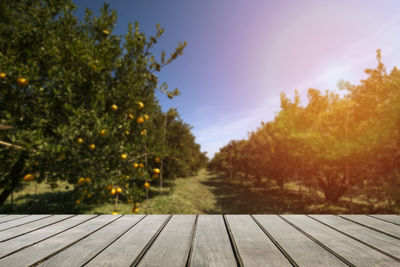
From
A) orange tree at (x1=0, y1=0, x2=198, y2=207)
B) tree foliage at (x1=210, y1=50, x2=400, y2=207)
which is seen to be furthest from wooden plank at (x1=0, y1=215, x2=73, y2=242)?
tree foliage at (x1=210, y1=50, x2=400, y2=207)

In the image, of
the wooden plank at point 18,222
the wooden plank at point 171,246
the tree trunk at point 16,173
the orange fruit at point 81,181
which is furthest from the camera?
the tree trunk at point 16,173

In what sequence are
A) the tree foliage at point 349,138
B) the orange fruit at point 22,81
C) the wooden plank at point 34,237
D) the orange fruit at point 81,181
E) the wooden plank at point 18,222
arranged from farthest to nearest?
the tree foliage at point 349,138 < the orange fruit at point 81,181 < the orange fruit at point 22,81 < the wooden plank at point 18,222 < the wooden plank at point 34,237

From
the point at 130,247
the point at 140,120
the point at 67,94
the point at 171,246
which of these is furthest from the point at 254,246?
the point at 67,94

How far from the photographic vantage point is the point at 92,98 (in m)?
3.07

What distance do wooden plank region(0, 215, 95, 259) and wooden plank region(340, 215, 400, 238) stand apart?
258 cm

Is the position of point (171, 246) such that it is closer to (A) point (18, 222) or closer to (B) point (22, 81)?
(A) point (18, 222)

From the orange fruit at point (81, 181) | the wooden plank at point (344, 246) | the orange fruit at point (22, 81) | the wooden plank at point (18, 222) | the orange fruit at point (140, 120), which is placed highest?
the orange fruit at point (22, 81)

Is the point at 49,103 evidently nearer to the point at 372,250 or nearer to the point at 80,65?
the point at 80,65

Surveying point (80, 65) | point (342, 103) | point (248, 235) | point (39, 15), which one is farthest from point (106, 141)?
point (342, 103)

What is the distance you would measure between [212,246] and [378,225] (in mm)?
1550

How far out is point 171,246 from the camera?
1.11 metres

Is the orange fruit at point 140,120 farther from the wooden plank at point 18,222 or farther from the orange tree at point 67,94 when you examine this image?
the wooden plank at point 18,222

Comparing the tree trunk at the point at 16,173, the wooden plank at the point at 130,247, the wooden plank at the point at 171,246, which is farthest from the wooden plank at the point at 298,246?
the tree trunk at the point at 16,173

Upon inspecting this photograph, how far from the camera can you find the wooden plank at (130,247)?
3.06 feet
